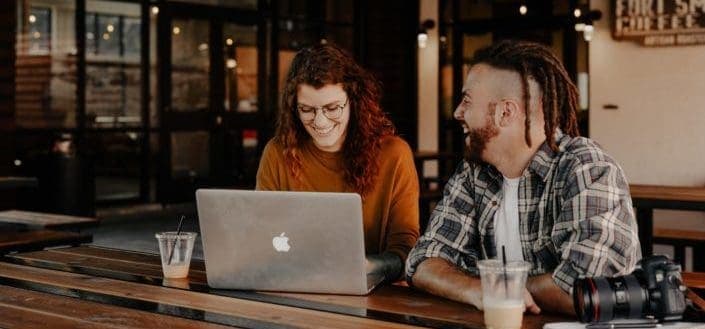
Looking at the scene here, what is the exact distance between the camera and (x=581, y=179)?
7.19ft

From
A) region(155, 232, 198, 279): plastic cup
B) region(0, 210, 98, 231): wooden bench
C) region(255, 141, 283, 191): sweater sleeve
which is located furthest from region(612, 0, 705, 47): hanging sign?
region(155, 232, 198, 279): plastic cup

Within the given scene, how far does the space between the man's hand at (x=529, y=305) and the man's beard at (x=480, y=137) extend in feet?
1.39

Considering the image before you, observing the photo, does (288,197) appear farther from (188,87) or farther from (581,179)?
(188,87)

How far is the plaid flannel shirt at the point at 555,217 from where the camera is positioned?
6.87ft

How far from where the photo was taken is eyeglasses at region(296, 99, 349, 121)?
286cm

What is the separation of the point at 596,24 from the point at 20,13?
564cm

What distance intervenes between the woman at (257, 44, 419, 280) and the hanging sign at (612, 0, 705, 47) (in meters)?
6.66

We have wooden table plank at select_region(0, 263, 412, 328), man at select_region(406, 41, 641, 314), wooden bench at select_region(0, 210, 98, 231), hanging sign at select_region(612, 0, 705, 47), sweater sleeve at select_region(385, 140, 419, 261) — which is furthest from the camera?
hanging sign at select_region(612, 0, 705, 47)

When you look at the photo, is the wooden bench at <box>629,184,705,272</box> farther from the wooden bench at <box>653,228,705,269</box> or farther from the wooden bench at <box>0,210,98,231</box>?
the wooden bench at <box>0,210,98,231</box>

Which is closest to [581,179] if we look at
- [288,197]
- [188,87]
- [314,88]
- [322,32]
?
[288,197]

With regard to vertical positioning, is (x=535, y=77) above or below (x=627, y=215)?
above

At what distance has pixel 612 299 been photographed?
1829 millimetres

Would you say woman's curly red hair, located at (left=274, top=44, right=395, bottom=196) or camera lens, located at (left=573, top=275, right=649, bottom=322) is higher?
woman's curly red hair, located at (left=274, top=44, right=395, bottom=196)

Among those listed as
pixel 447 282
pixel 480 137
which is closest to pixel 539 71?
pixel 480 137
